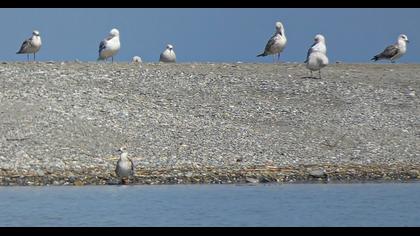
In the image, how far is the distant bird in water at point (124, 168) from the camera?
2648cm

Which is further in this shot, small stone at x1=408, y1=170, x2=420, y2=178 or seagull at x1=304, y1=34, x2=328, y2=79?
seagull at x1=304, y1=34, x2=328, y2=79

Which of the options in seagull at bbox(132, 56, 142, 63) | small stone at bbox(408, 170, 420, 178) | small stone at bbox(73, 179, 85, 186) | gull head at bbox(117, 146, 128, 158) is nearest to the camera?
small stone at bbox(73, 179, 85, 186)

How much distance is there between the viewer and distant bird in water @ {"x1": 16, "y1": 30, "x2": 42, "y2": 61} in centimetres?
4116

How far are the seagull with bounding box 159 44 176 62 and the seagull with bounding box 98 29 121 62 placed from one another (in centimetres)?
397

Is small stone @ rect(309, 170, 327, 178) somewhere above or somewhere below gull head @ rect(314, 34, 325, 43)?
below

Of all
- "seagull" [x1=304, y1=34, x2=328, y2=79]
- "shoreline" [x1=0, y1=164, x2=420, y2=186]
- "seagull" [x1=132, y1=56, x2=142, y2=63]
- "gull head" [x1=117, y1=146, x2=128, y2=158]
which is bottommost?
"shoreline" [x1=0, y1=164, x2=420, y2=186]

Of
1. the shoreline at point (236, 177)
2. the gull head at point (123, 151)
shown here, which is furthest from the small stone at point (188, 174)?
the gull head at point (123, 151)

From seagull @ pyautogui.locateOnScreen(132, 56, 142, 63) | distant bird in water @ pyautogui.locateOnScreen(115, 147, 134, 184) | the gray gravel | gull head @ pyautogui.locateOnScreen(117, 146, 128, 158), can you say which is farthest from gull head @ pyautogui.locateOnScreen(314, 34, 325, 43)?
distant bird in water @ pyautogui.locateOnScreen(115, 147, 134, 184)

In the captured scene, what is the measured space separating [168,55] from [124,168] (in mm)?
18061

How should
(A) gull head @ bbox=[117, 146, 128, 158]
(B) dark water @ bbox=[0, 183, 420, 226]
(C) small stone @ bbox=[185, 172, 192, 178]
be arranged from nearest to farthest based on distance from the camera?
(B) dark water @ bbox=[0, 183, 420, 226], (A) gull head @ bbox=[117, 146, 128, 158], (C) small stone @ bbox=[185, 172, 192, 178]

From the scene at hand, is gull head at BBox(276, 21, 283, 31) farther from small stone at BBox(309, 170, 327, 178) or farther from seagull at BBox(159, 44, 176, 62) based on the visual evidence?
small stone at BBox(309, 170, 327, 178)
